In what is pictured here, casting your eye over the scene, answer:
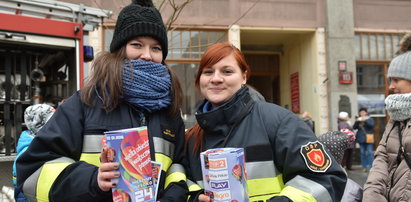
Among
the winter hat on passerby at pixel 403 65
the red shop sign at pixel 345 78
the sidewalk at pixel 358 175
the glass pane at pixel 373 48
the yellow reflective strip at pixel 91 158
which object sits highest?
the glass pane at pixel 373 48

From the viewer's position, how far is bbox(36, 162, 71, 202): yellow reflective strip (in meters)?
1.75

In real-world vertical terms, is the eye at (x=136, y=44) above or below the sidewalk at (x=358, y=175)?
above

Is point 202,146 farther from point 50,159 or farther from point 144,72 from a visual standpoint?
point 50,159

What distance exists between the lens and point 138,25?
2102 mm

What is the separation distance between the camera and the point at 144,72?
6.62 ft

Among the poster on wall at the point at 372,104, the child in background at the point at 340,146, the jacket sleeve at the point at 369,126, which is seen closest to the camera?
the child in background at the point at 340,146

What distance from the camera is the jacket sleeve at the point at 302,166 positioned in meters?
1.75

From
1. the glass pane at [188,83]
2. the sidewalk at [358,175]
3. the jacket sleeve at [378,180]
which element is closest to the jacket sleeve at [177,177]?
the jacket sleeve at [378,180]

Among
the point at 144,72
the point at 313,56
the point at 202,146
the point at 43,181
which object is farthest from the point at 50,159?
the point at 313,56

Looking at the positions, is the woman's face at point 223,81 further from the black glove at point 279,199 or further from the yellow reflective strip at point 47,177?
the yellow reflective strip at point 47,177

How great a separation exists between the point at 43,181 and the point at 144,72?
747 mm

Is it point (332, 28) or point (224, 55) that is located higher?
point (332, 28)

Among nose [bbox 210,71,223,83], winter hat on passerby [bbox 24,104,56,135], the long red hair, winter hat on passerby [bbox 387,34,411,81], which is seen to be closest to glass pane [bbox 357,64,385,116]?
winter hat on passerby [bbox 387,34,411,81]

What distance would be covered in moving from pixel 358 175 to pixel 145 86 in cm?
878
